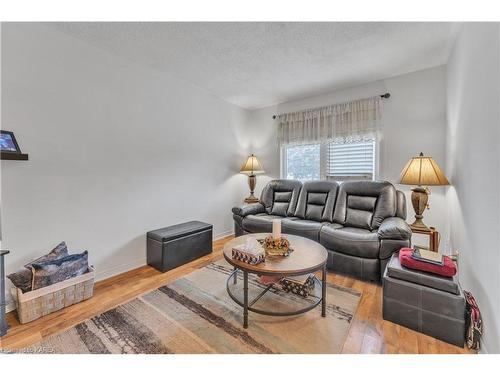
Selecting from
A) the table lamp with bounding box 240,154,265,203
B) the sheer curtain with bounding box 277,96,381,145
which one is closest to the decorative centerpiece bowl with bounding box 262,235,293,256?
the table lamp with bounding box 240,154,265,203

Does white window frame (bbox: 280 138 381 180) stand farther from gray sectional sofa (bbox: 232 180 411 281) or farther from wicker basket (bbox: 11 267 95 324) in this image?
wicker basket (bbox: 11 267 95 324)

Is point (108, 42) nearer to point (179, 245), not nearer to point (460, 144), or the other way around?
point (179, 245)

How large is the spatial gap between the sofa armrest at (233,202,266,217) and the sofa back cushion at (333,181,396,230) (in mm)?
1126

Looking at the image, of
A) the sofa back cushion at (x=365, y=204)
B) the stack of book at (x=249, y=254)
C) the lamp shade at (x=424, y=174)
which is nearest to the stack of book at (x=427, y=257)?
the lamp shade at (x=424, y=174)

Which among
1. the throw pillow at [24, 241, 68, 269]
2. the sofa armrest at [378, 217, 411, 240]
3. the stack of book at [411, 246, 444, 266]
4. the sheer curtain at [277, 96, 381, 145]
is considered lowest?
the throw pillow at [24, 241, 68, 269]

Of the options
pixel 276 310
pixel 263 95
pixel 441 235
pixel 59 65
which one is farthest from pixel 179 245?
pixel 441 235

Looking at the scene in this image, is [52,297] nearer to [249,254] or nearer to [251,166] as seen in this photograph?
[249,254]

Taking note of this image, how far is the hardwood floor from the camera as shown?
4.61 ft

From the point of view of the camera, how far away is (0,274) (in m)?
1.49

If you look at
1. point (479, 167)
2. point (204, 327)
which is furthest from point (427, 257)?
point (204, 327)

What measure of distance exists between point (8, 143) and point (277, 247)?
89.7 inches

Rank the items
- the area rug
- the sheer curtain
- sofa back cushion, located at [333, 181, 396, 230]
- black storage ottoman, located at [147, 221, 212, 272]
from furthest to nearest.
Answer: the sheer curtain < sofa back cushion, located at [333, 181, 396, 230] < black storage ottoman, located at [147, 221, 212, 272] < the area rug
